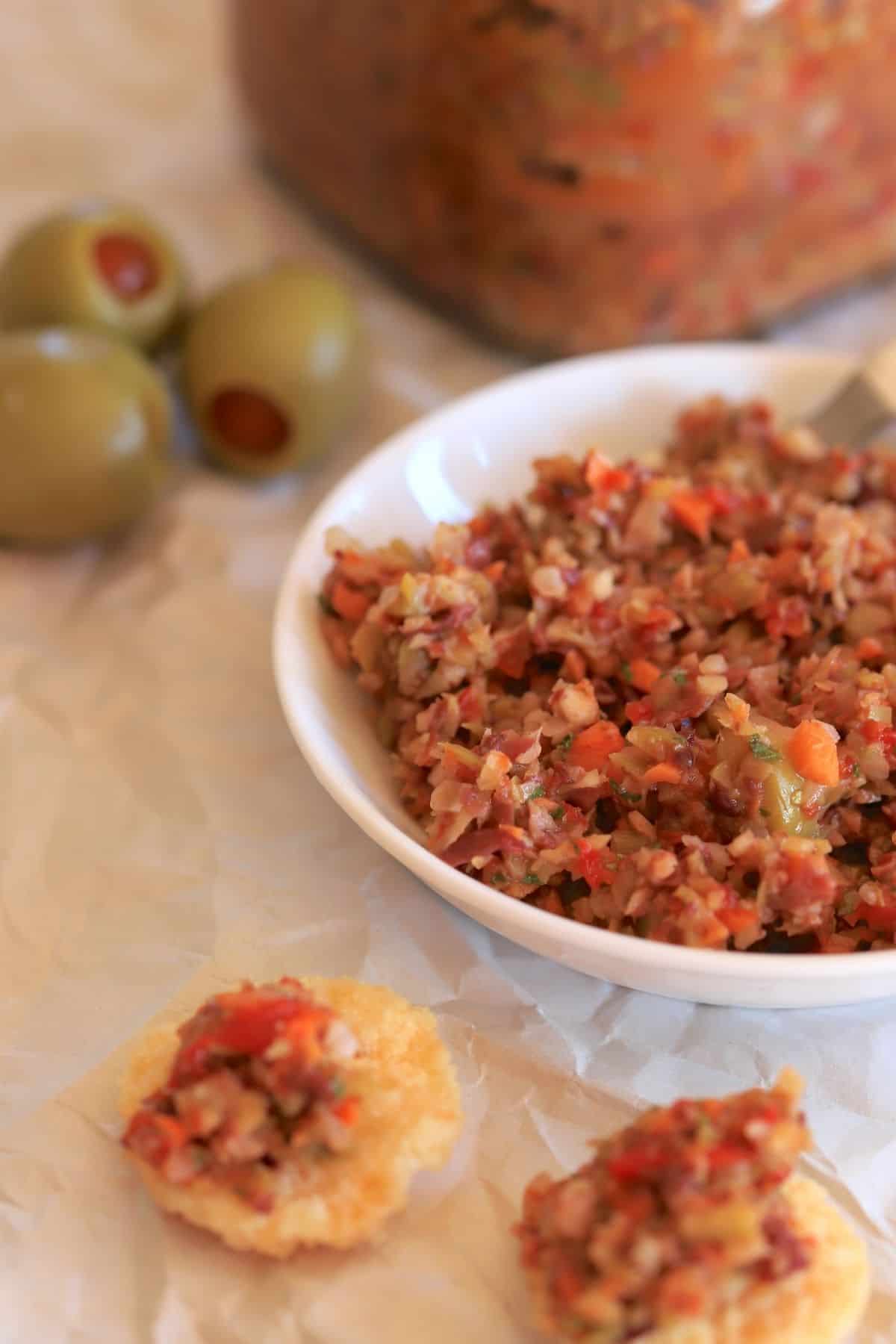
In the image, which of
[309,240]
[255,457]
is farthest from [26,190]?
[255,457]

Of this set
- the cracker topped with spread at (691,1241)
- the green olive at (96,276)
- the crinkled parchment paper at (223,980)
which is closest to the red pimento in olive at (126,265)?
the green olive at (96,276)

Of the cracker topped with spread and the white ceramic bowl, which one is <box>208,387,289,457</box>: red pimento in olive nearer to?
the white ceramic bowl

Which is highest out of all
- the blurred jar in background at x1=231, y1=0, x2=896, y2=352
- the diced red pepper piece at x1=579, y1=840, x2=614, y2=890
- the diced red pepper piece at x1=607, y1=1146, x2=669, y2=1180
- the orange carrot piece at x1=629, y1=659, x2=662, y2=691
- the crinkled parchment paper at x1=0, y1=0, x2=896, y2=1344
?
Answer: the blurred jar in background at x1=231, y1=0, x2=896, y2=352

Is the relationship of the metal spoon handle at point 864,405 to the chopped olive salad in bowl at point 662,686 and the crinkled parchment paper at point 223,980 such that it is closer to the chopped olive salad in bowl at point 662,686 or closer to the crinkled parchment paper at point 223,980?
the chopped olive salad in bowl at point 662,686

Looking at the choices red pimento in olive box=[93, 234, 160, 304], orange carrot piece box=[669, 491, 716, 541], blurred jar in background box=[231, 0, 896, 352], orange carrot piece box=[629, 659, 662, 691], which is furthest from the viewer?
red pimento in olive box=[93, 234, 160, 304]

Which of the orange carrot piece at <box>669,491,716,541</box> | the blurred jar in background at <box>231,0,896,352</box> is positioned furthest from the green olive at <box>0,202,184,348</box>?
the orange carrot piece at <box>669,491,716,541</box>

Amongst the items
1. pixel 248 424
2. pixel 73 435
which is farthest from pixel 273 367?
pixel 73 435

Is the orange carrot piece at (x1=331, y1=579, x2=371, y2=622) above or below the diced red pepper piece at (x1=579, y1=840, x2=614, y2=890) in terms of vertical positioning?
above

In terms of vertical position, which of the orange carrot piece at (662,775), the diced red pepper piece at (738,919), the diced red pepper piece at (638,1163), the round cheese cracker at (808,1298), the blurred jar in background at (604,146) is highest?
the blurred jar in background at (604,146)
